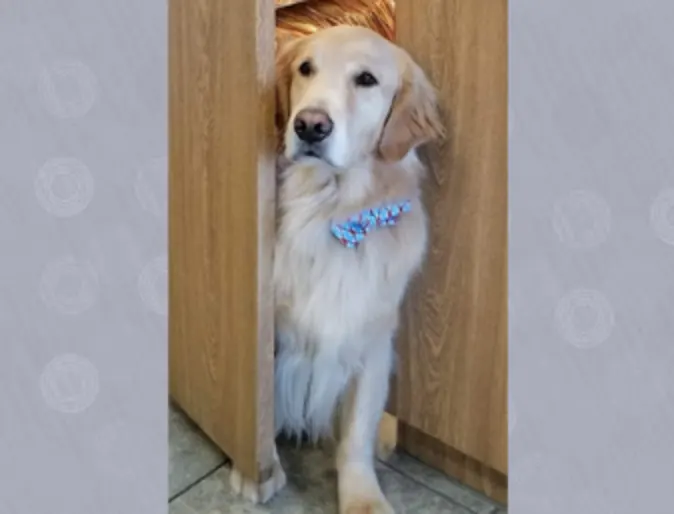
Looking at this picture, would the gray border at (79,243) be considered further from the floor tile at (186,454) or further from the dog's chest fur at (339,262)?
the dog's chest fur at (339,262)

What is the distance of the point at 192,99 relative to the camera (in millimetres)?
839

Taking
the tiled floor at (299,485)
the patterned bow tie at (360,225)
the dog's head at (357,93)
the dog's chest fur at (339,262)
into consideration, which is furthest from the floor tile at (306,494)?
the dog's head at (357,93)

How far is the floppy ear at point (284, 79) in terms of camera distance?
92 centimetres

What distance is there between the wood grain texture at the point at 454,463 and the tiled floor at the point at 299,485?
12mm

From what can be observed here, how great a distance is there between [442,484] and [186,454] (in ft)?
1.08

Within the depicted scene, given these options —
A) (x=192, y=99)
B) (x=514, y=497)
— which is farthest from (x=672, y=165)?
(x=192, y=99)

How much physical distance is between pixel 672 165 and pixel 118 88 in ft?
1.64

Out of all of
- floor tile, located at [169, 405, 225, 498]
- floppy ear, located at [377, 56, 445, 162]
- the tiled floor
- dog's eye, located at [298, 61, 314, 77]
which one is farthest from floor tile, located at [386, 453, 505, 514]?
dog's eye, located at [298, 61, 314, 77]

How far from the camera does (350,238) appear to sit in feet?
3.41

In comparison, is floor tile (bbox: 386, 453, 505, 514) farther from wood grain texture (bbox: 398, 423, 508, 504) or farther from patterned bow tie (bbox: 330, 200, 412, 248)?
patterned bow tie (bbox: 330, 200, 412, 248)

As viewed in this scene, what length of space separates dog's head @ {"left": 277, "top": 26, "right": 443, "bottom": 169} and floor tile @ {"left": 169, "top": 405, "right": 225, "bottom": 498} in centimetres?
33

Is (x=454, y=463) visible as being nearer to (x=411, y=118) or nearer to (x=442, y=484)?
(x=442, y=484)

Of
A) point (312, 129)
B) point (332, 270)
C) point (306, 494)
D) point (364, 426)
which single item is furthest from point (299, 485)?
point (312, 129)

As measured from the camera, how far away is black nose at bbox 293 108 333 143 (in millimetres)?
881
